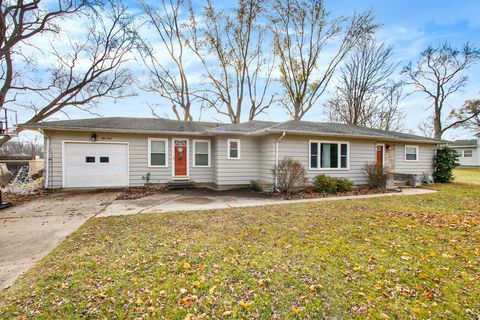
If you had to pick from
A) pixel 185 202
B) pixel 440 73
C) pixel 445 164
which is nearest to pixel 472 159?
pixel 440 73

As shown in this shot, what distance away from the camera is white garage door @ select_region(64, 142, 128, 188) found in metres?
10.1

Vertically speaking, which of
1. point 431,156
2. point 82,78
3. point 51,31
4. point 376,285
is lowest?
point 376,285

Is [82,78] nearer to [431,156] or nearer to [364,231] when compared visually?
[364,231]

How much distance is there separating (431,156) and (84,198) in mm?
18309

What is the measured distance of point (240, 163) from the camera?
10.9m

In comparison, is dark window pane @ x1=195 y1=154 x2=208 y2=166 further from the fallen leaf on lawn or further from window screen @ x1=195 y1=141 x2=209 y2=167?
the fallen leaf on lawn

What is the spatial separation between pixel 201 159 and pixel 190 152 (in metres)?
0.64

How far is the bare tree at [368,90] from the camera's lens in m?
22.0

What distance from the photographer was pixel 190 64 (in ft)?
69.3

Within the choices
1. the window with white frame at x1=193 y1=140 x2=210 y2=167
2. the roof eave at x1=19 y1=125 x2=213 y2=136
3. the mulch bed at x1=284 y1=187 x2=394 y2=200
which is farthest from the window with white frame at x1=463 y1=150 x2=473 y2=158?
the roof eave at x1=19 y1=125 x2=213 y2=136

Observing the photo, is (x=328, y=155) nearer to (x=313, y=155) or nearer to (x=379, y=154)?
(x=313, y=155)

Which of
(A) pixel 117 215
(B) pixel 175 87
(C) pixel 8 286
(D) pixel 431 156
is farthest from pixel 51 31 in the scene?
(D) pixel 431 156

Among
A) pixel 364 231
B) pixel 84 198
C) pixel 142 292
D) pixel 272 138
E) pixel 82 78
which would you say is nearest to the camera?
pixel 142 292

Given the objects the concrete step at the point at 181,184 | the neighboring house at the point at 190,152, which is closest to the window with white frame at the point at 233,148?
the neighboring house at the point at 190,152
